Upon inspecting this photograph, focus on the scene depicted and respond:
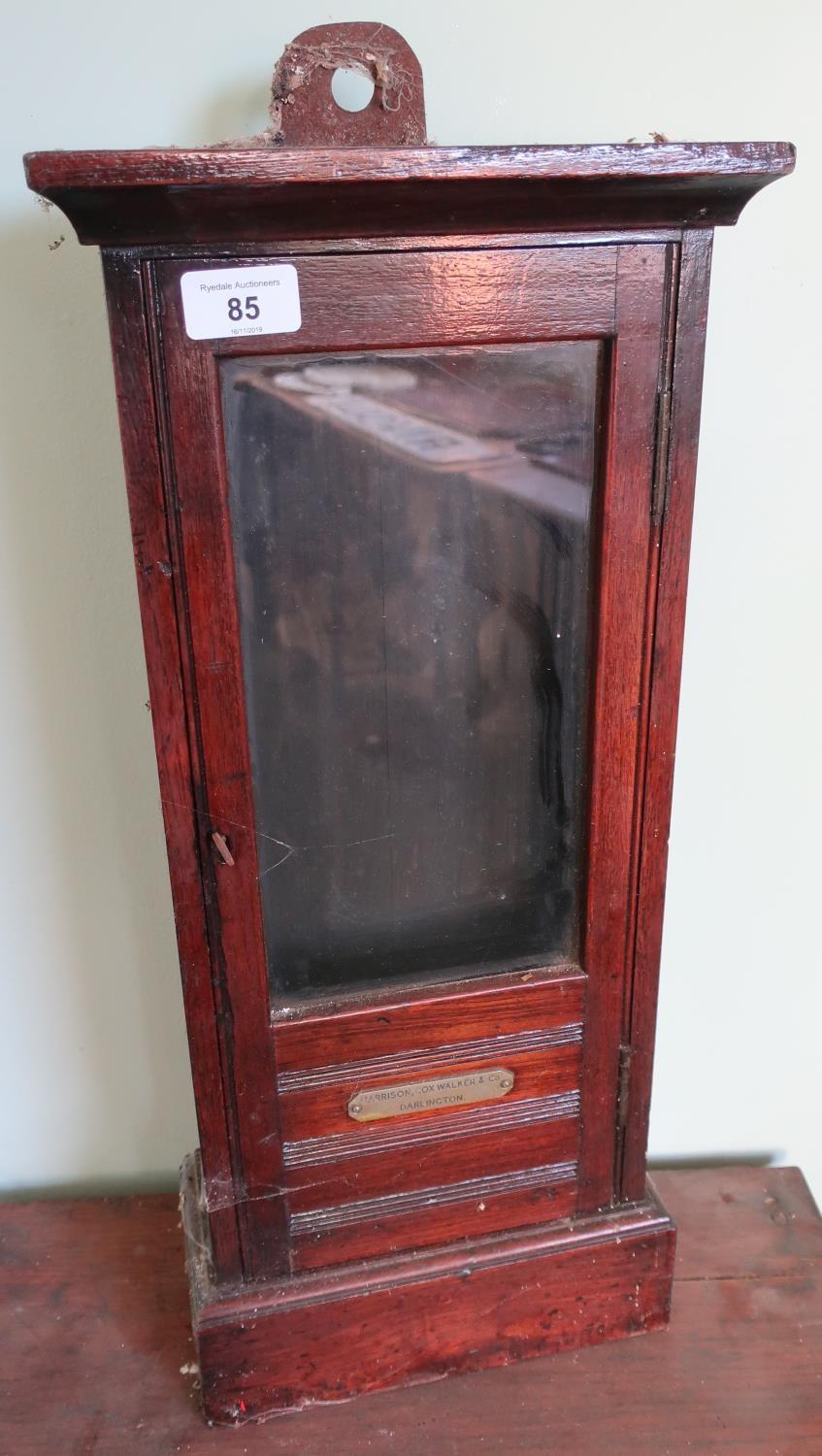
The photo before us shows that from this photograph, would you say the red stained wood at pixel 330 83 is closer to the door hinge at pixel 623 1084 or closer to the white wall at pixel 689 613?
the white wall at pixel 689 613

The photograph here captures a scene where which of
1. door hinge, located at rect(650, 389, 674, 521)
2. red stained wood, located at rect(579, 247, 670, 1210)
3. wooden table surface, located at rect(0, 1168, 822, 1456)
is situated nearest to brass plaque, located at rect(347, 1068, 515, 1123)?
red stained wood, located at rect(579, 247, 670, 1210)

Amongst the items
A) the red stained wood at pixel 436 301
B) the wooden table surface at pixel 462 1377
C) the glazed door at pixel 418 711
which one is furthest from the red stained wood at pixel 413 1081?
the red stained wood at pixel 436 301

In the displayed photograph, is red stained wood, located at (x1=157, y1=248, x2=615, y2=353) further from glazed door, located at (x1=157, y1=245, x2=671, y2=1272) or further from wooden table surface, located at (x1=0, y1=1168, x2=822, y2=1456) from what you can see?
wooden table surface, located at (x1=0, y1=1168, x2=822, y2=1456)

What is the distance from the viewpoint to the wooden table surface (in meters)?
1.09

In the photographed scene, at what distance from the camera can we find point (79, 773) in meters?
1.26

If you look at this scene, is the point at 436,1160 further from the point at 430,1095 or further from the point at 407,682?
the point at 407,682

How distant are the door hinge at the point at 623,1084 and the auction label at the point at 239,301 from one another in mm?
794

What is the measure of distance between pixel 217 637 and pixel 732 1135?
1.12 m

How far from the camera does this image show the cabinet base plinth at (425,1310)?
1099mm

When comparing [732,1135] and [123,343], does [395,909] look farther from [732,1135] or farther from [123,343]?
[732,1135]

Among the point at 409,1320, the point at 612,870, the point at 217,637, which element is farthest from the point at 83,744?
the point at 409,1320

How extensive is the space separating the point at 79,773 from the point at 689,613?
0.75 metres

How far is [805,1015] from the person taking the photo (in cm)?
148

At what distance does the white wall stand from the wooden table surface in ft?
0.58
